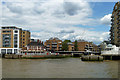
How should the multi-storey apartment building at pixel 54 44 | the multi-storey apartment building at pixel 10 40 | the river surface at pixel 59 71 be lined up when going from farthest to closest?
the multi-storey apartment building at pixel 54 44, the multi-storey apartment building at pixel 10 40, the river surface at pixel 59 71

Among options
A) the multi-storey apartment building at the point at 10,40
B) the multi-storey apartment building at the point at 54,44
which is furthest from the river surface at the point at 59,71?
the multi-storey apartment building at the point at 54,44

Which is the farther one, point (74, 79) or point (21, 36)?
Result: point (21, 36)

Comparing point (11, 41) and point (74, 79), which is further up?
point (11, 41)

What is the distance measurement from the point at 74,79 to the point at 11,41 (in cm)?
11699

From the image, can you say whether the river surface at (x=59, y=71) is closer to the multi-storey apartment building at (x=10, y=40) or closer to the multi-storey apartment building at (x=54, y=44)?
the multi-storey apartment building at (x=10, y=40)

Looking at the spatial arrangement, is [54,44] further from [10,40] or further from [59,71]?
[59,71]

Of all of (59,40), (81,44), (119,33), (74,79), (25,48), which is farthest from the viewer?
(81,44)

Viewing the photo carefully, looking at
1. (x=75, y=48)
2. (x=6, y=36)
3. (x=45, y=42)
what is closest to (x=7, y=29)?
(x=6, y=36)

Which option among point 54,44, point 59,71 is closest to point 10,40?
point 54,44

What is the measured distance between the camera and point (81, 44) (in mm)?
168625

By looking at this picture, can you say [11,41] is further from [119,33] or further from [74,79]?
[74,79]

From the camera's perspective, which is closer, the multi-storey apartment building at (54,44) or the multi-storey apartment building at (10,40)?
the multi-storey apartment building at (10,40)

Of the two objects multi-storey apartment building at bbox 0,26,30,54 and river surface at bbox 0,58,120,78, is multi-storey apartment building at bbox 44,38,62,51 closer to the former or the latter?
multi-storey apartment building at bbox 0,26,30,54

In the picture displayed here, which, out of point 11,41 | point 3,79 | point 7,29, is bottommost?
point 3,79
